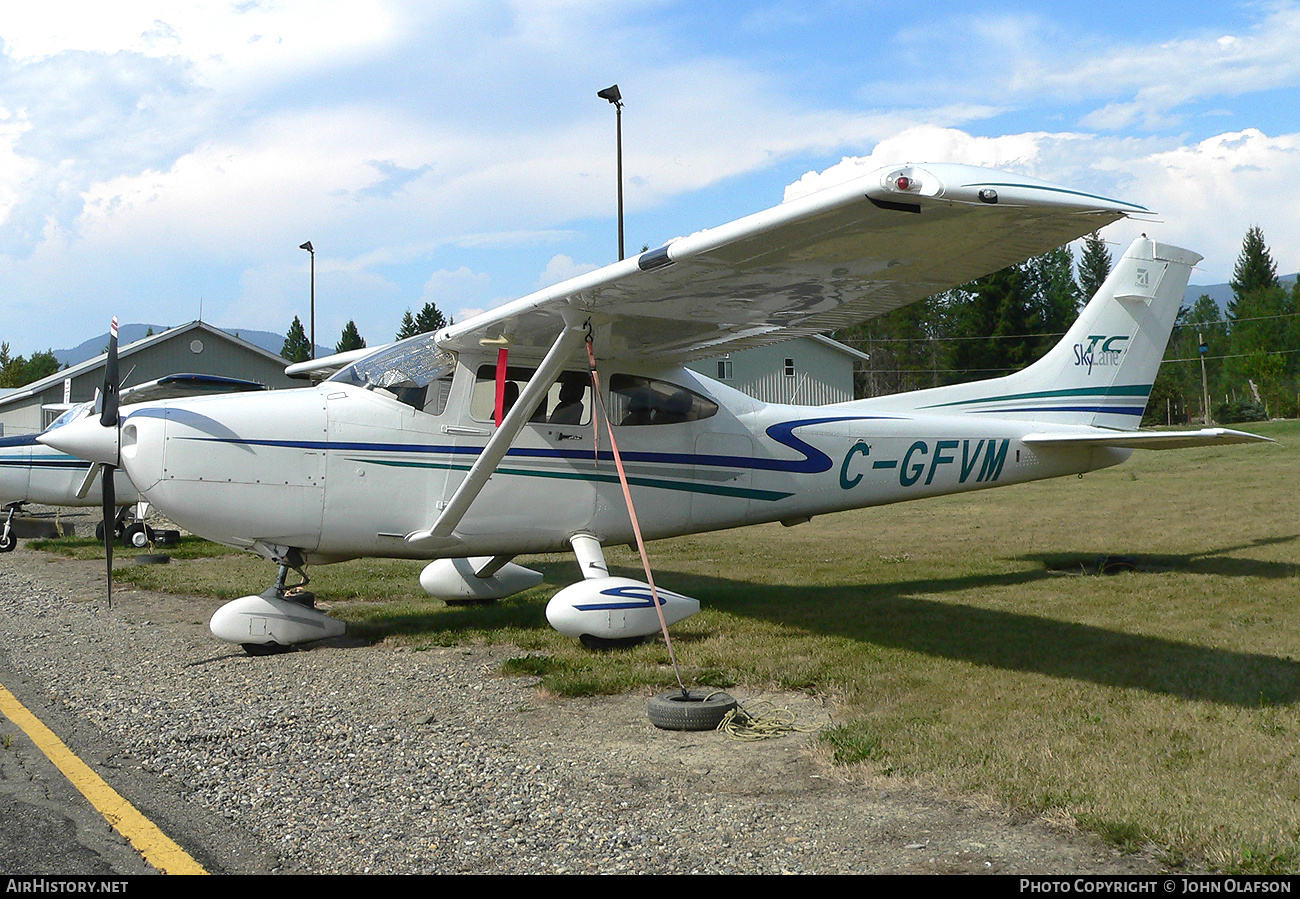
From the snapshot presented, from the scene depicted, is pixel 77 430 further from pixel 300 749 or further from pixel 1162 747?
pixel 1162 747

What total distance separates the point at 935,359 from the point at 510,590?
216 feet

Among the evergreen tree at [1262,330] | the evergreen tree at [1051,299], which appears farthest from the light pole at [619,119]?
the evergreen tree at [1262,330]

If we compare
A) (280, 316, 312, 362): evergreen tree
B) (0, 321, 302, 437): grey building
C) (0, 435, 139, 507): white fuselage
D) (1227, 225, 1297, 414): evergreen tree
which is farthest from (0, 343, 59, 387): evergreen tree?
(1227, 225, 1297, 414): evergreen tree

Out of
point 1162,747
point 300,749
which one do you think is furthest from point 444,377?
point 1162,747

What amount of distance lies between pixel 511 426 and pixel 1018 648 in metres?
3.82

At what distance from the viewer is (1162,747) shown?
4340 millimetres

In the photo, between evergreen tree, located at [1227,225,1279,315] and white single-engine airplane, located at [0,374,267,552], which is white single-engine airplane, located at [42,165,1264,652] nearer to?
white single-engine airplane, located at [0,374,267,552]

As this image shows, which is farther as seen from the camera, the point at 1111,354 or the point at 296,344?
the point at 296,344

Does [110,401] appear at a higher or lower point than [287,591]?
higher

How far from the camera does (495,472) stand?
289 inches

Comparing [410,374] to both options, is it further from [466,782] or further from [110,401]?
[466,782]

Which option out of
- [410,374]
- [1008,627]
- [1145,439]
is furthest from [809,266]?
[1145,439]

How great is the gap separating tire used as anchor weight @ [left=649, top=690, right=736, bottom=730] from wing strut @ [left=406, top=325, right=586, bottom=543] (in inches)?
93.2

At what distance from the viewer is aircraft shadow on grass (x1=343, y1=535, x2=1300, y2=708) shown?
5566mm
